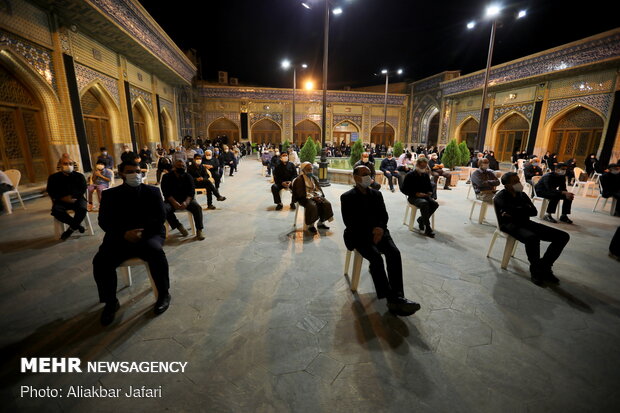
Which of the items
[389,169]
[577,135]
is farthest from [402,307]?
[577,135]

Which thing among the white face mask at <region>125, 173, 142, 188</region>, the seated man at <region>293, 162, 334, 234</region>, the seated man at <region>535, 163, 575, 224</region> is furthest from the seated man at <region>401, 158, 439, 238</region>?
the white face mask at <region>125, 173, 142, 188</region>

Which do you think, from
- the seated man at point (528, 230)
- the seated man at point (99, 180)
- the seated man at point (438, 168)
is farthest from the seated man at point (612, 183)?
the seated man at point (99, 180)

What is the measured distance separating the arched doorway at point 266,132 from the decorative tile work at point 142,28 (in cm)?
995

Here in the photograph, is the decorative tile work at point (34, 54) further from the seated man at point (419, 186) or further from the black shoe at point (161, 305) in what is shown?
the seated man at point (419, 186)

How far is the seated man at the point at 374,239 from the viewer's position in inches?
102

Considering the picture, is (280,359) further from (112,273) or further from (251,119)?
(251,119)

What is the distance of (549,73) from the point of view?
521 inches

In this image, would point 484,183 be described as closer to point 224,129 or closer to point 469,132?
point 469,132

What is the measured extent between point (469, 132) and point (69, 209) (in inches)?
868

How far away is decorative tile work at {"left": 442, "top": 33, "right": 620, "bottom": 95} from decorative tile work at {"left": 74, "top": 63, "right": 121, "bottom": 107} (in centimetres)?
1885

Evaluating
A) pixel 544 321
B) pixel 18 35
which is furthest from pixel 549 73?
pixel 18 35

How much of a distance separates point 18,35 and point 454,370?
420 inches

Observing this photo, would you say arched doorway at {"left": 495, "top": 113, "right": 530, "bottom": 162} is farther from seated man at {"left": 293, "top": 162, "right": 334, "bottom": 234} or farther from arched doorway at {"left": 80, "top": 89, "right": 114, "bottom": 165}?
arched doorway at {"left": 80, "top": 89, "right": 114, "bottom": 165}

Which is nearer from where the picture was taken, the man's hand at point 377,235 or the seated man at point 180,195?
the man's hand at point 377,235
